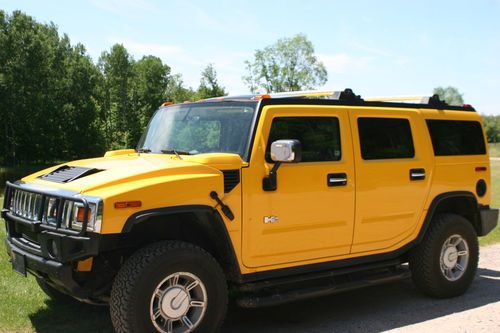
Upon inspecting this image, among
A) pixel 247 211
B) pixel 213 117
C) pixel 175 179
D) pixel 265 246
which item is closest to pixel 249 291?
pixel 265 246

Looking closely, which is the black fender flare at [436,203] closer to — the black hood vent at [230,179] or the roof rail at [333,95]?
the roof rail at [333,95]

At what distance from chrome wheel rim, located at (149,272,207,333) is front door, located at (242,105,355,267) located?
0.55 metres

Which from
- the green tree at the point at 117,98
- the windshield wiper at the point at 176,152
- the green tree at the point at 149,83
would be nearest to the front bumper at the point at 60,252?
the windshield wiper at the point at 176,152

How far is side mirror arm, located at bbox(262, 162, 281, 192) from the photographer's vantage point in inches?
191

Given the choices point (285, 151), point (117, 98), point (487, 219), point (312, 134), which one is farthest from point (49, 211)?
point (117, 98)

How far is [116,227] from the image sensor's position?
4109 mm

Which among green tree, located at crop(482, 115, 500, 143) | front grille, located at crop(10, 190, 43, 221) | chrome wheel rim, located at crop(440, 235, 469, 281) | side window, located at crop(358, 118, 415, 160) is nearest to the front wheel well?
front grille, located at crop(10, 190, 43, 221)

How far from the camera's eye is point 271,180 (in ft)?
15.9

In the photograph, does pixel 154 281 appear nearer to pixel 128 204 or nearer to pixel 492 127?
pixel 128 204

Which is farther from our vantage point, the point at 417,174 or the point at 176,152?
the point at 417,174

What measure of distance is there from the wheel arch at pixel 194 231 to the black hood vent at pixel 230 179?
237 millimetres

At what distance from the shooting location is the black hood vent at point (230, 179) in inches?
185

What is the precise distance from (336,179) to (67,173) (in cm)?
248

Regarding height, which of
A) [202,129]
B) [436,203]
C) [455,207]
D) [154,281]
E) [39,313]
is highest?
[202,129]
